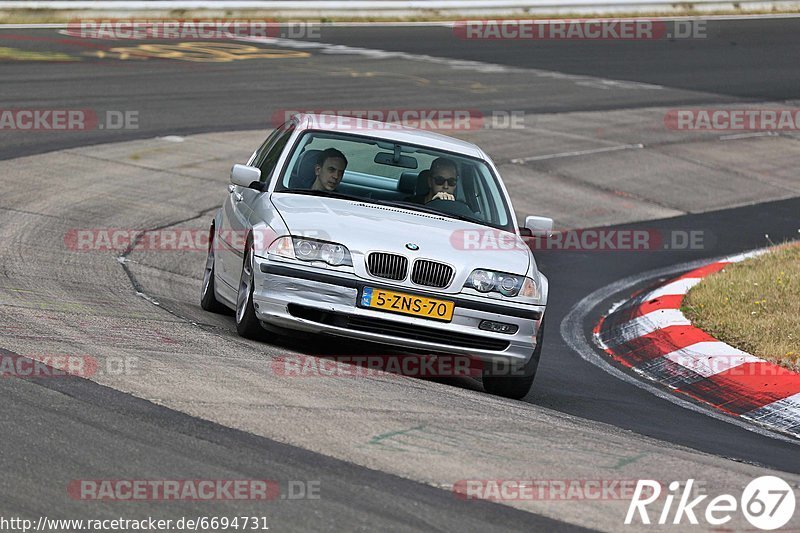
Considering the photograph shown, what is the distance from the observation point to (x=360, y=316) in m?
7.41

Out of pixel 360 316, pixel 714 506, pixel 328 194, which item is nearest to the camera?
pixel 714 506

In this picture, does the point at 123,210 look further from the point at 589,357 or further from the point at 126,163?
the point at 589,357

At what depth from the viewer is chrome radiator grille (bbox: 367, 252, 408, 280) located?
24.6 ft

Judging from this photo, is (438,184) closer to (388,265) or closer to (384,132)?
(384,132)

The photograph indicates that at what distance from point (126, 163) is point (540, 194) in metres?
4.95

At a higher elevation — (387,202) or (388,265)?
(387,202)

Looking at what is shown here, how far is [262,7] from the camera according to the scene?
1185 inches

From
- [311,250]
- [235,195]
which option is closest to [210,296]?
[235,195]

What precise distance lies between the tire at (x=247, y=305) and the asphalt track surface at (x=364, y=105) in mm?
1776

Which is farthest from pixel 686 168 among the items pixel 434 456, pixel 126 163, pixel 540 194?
pixel 434 456

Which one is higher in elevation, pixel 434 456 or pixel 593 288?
pixel 434 456

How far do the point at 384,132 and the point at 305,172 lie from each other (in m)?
0.72

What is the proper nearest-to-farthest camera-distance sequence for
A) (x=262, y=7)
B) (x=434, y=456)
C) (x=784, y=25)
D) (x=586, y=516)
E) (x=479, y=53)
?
(x=586, y=516) < (x=434, y=456) < (x=479, y=53) < (x=262, y=7) < (x=784, y=25)

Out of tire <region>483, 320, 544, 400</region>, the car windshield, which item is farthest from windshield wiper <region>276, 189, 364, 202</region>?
tire <region>483, 320, 544, 400</region>
